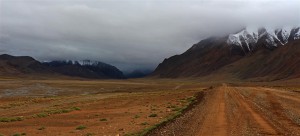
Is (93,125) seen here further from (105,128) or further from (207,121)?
(207,121)

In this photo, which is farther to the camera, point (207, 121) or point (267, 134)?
point (207, 121)

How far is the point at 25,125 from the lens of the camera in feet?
89.7

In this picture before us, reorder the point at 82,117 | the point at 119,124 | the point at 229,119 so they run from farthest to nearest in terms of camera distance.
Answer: the point at 82,117 → the point at 119,124 → the point at 229,119

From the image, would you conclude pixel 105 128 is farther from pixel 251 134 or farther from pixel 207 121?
pixel 251 134

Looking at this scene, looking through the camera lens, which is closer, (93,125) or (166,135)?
(166,135)

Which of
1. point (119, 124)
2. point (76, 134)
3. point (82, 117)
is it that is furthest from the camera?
point (82, 117)

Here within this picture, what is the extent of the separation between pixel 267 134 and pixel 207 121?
5.70 meters

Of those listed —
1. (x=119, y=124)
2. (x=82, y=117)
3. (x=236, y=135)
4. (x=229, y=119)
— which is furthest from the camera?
(x=82, y=117)

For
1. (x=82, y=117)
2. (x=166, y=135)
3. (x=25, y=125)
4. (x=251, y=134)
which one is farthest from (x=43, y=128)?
(x=251, y=134)

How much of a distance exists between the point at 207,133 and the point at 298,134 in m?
4.11

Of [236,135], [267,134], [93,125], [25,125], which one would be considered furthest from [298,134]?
[25,125]

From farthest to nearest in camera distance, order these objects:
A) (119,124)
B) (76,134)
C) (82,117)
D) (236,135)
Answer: (82,117)
(119,124)
(76,134)
(236,135)

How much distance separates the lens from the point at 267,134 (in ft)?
59.9

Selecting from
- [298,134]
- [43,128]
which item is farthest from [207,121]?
[43,128]
